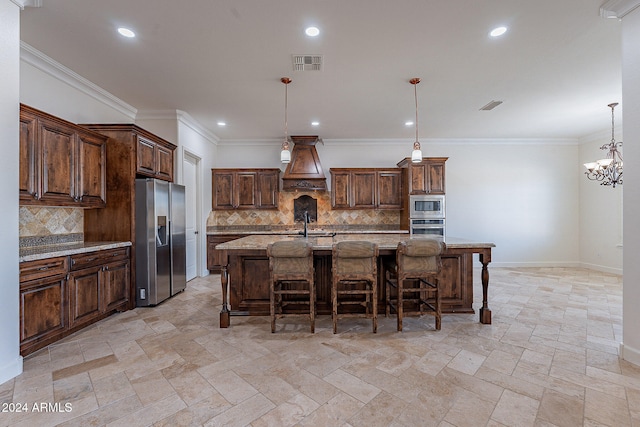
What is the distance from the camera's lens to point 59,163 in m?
2.97

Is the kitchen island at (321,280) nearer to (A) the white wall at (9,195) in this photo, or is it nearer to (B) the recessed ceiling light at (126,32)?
(A) the white wall at (9,195)

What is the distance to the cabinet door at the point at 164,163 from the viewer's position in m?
4.14

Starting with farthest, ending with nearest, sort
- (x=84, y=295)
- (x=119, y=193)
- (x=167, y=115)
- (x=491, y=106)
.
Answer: (x=167, y=115), (x=491, y=106), (x=119, y=193), (x=84, y=295)

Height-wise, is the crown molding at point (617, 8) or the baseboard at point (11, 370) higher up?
the crown molding at point (617, 8)

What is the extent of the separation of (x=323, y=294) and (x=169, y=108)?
12.6 feet

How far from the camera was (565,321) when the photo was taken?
10.5 feet

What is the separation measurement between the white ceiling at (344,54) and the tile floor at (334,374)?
2.96 metres

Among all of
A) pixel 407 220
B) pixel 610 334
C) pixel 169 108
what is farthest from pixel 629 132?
pixel 169 108

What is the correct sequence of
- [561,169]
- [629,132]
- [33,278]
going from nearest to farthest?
[629,132] < [33,278] < [561,169]

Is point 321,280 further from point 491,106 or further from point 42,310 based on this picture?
point 491,106

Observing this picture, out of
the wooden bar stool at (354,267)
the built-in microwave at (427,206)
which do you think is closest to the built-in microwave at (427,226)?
the built-in microwave at (427,206)

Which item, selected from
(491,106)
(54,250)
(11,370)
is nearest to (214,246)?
(54,250)

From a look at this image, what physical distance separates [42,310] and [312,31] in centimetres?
358

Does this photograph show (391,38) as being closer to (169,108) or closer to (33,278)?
(169,108)
